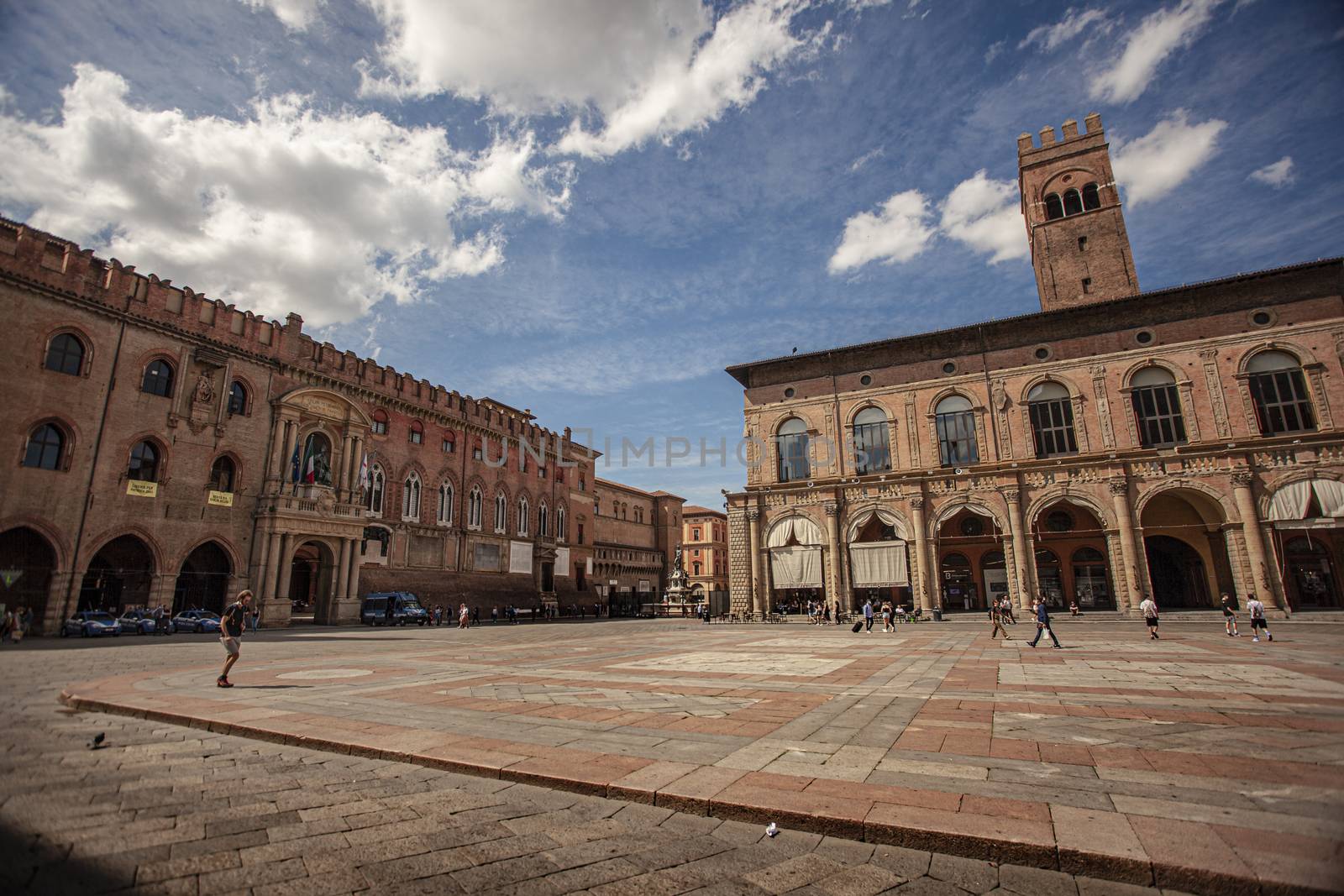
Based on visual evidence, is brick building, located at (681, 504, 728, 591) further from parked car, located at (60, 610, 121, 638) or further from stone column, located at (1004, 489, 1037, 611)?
parked car, located at (60, 610, 121, 638)

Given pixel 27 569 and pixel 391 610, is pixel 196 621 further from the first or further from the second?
pixel 391 610

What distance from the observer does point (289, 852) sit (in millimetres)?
3477

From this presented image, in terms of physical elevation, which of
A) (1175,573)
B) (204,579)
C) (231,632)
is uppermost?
(204,579)

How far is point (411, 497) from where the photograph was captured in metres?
37.3


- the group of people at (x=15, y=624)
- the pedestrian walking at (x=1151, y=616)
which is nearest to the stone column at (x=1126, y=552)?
the pedestrian walking at (x=1151, y=616)

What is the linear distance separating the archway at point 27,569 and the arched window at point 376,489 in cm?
1364

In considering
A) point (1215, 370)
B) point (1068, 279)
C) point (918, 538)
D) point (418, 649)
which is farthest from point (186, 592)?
point (1068, 279)

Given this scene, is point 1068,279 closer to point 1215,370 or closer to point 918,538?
point 1215,370

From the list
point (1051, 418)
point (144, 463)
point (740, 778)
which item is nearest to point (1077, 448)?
point (1051, 418)

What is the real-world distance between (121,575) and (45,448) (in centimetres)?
567

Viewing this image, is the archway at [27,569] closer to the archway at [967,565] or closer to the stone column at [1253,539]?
the archway at [967,565]

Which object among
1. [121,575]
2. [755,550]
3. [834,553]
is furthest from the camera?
[755,550]

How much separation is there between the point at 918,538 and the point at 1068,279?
1983 centimetres

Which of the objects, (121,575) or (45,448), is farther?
(121,575)
